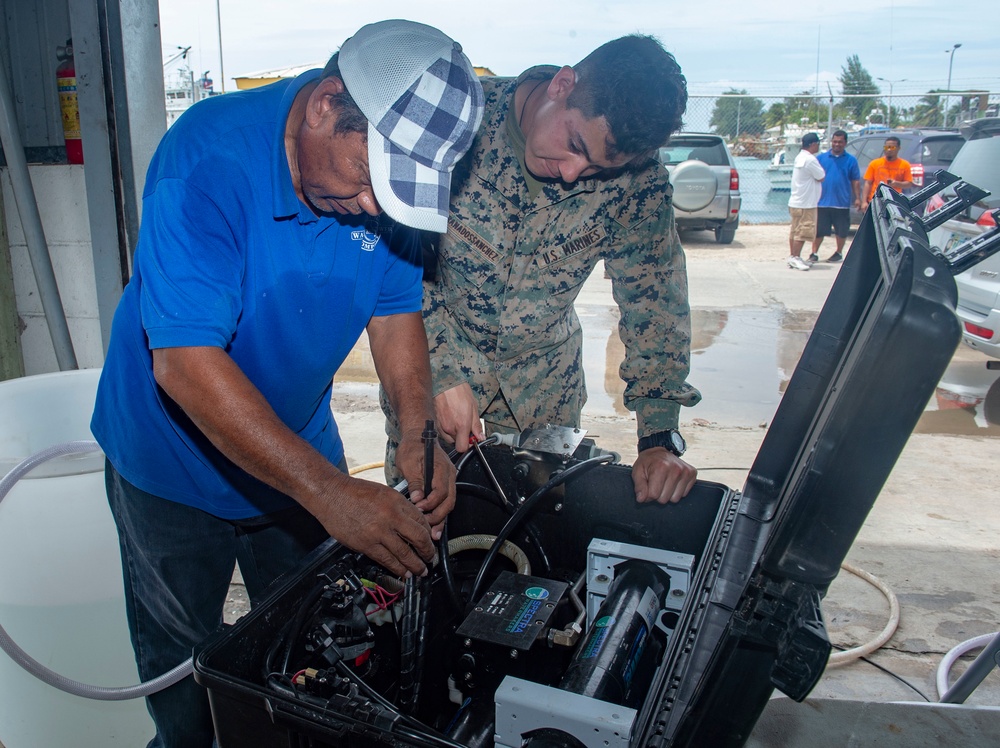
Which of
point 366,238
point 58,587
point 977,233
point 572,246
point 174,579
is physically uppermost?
point 366,238

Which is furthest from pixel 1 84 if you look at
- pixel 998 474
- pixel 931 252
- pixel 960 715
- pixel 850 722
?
pixel 998 474

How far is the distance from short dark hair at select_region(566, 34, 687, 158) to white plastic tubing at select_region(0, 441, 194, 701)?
1379mm

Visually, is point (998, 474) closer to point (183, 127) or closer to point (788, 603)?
point (788, 603)

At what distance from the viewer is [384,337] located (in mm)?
1660

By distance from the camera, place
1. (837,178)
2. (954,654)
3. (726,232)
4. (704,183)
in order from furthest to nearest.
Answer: (726,232)
(704,183)
(837,178)
(954,654)

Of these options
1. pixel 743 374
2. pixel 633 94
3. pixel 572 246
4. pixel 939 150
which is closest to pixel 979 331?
pixel 743 374

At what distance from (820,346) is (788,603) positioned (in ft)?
1.80

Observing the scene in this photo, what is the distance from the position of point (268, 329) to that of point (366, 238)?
0.26 m

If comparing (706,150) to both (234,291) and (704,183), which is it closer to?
(704,183)

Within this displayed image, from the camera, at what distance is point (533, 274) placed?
6.78 ft

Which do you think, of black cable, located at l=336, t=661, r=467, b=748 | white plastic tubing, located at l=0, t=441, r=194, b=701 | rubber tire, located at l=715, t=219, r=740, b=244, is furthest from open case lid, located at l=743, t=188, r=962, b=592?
rubber tire, located at l=715, t=219, r=740, b=244

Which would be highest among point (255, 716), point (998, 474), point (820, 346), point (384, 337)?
point (820, 346)

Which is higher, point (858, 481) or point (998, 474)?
point (858, 481)

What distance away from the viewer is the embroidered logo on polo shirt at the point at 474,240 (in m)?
2.05
